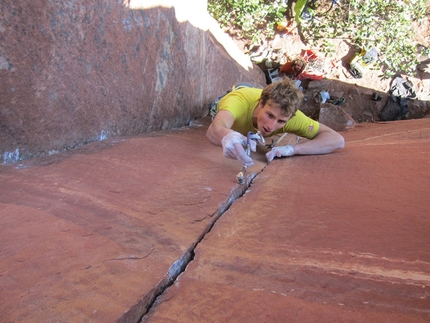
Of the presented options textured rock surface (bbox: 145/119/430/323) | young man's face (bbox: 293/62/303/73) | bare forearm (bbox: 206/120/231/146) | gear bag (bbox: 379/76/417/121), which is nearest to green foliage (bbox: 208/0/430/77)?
gear bag (bbox: 379/76/417/121)

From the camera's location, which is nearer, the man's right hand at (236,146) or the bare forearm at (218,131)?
the man's right hand at (236,146)

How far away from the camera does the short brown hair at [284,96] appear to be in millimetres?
2115

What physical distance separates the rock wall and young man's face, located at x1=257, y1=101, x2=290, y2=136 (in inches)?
41.4

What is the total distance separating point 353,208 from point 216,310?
2.67 ft

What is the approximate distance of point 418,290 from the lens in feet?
2.84

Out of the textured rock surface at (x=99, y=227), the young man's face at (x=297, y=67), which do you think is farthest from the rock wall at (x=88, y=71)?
the young man's face at (x=297, y=67)

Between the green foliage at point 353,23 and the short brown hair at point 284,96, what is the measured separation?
4.45 metres

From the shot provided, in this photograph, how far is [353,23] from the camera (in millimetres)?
5996

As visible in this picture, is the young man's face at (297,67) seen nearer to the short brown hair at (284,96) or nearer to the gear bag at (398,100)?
the gear bag at (398,100)

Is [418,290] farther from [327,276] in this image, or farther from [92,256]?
[92,256]

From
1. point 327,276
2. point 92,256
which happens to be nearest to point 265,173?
point 327,276

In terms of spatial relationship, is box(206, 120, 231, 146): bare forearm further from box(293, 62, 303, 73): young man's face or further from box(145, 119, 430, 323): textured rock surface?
box(293, 62, 303, 73): young man's face

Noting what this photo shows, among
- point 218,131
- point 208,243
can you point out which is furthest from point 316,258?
point 218,131

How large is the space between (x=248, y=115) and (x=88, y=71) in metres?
1.16
